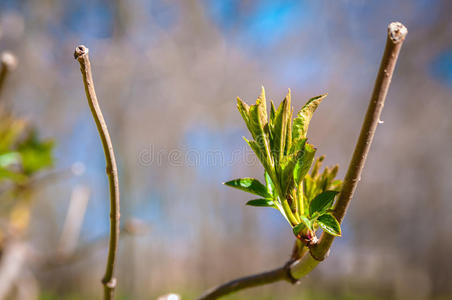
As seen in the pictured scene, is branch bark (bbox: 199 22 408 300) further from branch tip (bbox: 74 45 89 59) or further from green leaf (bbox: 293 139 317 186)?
branch tip (bbox: 74 45 89 59)

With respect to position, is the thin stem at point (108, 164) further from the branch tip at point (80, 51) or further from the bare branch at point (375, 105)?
the bare branch at point (375, 105)

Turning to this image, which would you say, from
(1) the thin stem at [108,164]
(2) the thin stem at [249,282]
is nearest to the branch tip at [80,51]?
(1) the thin stem at [108,164]

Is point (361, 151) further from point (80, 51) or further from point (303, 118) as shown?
point (80, 51)

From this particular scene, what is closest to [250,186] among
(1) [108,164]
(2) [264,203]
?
(2) [264,203]

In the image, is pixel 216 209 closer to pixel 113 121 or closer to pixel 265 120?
pixel 113 121

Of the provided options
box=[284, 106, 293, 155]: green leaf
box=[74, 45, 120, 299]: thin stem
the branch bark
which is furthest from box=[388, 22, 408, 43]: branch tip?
box=[74, 45, 120, 299]: thin stem

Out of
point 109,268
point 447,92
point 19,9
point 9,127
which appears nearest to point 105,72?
point 19,9
